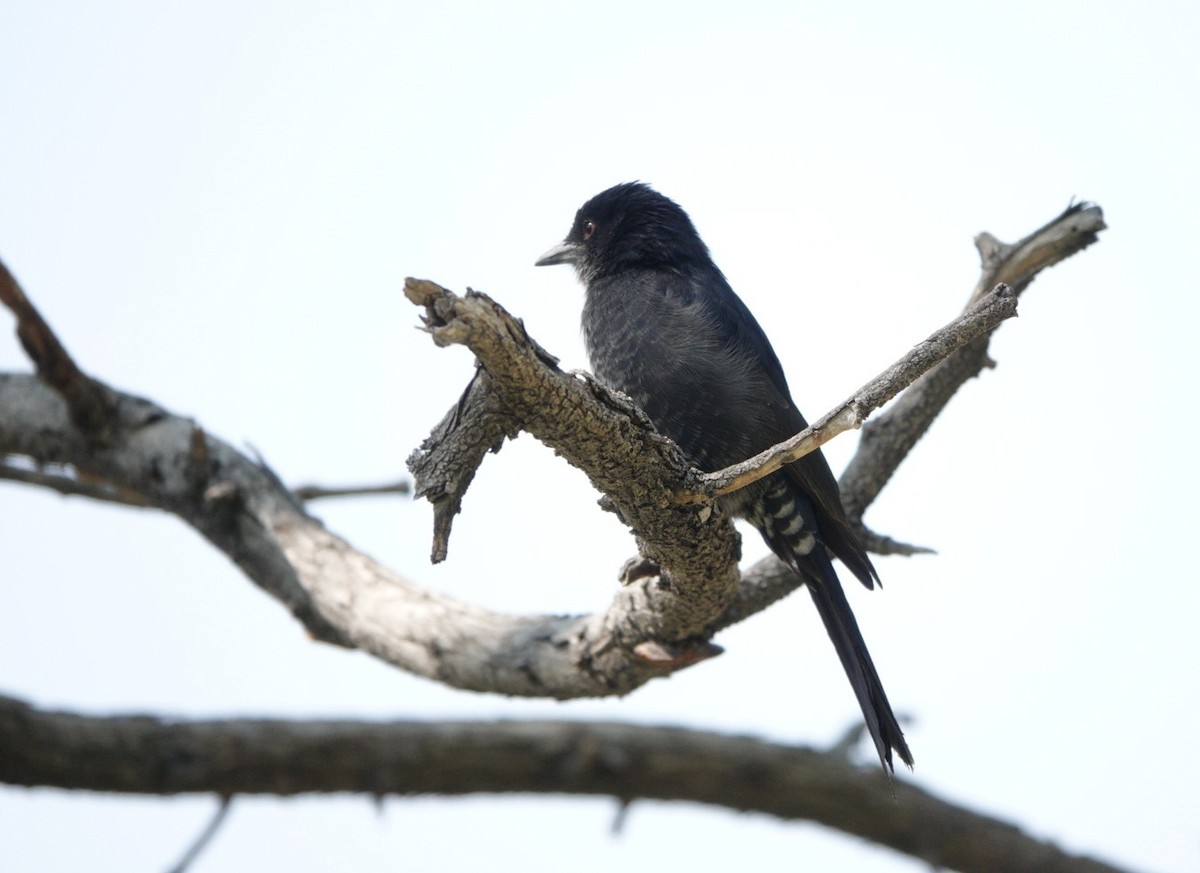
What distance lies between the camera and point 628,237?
5.71 m

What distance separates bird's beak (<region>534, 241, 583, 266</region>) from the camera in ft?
19.8

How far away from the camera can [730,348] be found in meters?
4.95

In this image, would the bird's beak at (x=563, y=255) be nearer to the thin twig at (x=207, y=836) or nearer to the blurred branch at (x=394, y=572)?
the blurred branch at (x=394, y=572)

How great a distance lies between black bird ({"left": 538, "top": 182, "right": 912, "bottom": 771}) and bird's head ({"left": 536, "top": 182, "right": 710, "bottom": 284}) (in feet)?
0.90

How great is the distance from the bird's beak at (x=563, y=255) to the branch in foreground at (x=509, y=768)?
2437 mm

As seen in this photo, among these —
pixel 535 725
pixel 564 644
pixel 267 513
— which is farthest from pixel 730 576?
pixel 267 513

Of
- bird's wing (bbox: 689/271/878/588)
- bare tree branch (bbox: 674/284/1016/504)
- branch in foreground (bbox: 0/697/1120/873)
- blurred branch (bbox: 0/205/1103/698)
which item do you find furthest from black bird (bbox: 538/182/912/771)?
bare tree branch (bbox: 674/284/1016/504)

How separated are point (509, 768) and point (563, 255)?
106 inches

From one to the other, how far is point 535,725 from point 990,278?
2.82 metres

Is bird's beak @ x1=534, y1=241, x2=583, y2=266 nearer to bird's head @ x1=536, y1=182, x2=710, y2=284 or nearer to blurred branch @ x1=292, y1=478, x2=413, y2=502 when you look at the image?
bird's head @ x1=536, y1=182, x2=710, y2=284

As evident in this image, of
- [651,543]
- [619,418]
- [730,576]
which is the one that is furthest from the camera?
[730,576]

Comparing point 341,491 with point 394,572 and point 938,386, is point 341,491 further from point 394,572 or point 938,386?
point 938,386

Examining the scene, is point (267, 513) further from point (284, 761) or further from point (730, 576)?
point (730, 576)

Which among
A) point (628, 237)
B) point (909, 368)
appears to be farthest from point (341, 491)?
point (909, 368)
